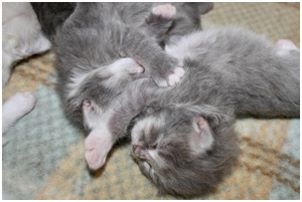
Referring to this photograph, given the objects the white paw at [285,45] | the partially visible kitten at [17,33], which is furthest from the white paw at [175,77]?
the partially visible kitten at [17,33]

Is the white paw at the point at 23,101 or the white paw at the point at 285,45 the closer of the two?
the white paw at the point at 23,101

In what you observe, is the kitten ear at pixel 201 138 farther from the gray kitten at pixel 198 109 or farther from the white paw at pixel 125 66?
the white paw at pixel 125 66

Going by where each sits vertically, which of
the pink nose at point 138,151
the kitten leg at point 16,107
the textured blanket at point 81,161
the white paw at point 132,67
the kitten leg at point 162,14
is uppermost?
the kitten leg at point 162,14

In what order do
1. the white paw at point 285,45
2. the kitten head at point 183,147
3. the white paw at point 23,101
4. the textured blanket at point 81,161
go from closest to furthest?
the kitten head at point 183,147 < the textured blanket at point 81,161 < the white paw at point 23,101 < the white paw at point 285,45

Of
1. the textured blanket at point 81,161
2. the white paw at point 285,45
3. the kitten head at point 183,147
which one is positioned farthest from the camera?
the white paw at point 285,45

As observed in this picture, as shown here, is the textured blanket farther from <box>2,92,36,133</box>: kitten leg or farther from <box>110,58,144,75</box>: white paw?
<box>110,58,144,75</box>: white paw

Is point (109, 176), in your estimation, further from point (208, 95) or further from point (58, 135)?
point (208, 95)
